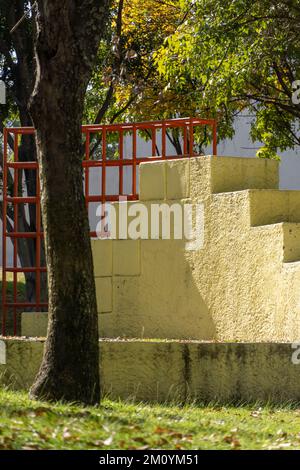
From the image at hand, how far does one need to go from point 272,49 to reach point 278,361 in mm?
9415

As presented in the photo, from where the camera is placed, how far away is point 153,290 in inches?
603

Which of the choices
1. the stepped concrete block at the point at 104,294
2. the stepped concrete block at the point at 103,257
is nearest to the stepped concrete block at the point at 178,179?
the stepped concrete block at the point at 103,257

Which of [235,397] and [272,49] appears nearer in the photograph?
[235,397]

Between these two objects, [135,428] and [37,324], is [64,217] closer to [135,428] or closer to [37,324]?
[135,428]

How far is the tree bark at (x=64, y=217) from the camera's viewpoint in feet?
37.6

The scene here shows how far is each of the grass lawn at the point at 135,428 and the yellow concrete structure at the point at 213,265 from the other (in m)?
2.08

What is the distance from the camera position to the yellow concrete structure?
1392cm

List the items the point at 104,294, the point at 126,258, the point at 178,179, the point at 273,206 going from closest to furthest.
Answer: the point at 273,206 < the point at 178,179 < the point at 126,258 < the point at 104,294

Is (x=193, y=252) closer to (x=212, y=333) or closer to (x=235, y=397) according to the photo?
(x=212, y=333)

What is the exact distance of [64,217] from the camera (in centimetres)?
1145

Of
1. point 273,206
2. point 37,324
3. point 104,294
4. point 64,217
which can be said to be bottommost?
point 37,324

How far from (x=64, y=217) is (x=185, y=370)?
2.69m

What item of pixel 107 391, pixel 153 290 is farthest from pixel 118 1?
pixel 107 391

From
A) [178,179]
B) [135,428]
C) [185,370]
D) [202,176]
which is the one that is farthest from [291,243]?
[135,428]
